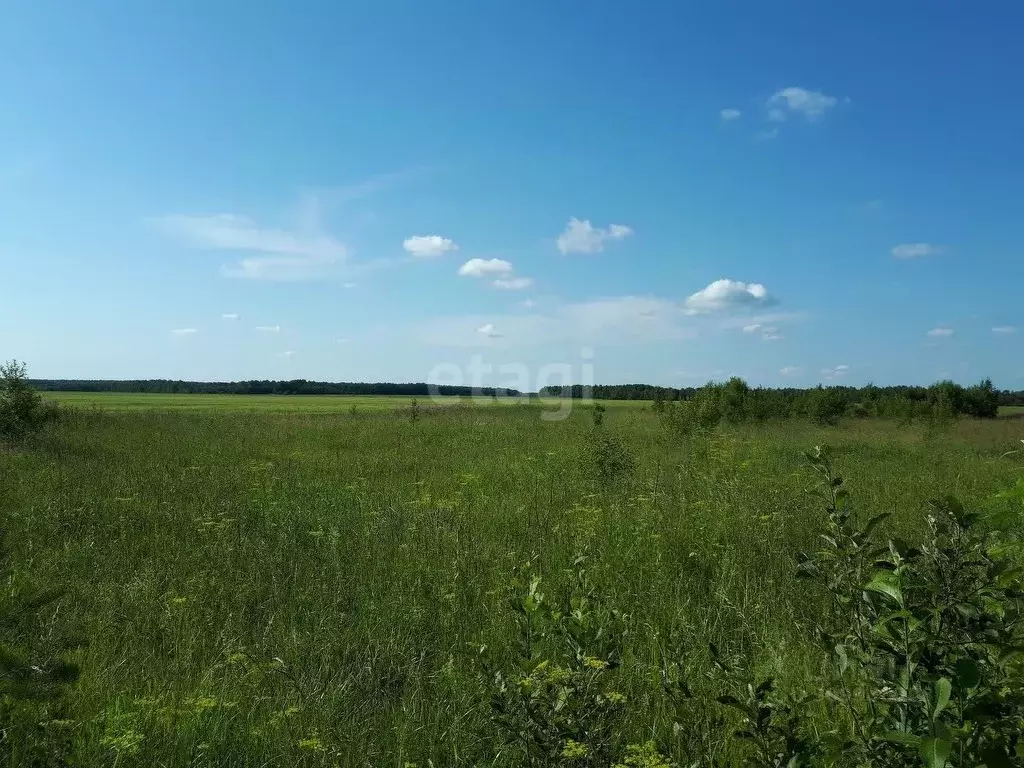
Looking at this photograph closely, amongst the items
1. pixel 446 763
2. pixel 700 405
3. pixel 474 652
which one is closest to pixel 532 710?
pixel 446 763

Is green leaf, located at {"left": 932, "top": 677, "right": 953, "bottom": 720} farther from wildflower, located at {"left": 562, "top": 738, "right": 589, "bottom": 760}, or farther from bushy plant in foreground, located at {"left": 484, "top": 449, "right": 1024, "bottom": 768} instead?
wildflower, located at {"left": 562, "top": 738, "right": 589, "bottom": 760}

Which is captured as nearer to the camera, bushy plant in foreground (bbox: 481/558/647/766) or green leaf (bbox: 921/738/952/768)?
green leaf (bbox: 921/738/952/768)

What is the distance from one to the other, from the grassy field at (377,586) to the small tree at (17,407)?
403 centimetres

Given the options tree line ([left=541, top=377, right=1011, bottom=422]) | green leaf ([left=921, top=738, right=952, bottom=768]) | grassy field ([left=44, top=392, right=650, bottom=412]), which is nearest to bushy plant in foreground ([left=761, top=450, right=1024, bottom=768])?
green leaf ([left=921, top=738, right=952, bottom=768])

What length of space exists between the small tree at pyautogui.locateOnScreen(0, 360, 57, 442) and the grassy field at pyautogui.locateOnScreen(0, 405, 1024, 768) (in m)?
4.03

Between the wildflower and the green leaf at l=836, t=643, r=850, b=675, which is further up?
the green leaf at l=836, t=643, r=850, b=675

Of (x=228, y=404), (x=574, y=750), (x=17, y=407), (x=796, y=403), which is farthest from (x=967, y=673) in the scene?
(x=228, y=404)

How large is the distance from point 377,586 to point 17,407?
1328 cm

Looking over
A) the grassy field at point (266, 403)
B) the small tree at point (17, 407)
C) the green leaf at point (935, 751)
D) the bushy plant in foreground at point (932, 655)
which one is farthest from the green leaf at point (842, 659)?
the grassy field at point (266, 403)

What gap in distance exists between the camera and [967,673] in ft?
3.92

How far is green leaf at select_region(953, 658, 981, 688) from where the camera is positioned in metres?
1.19

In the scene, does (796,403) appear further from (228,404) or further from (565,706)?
(228,404)

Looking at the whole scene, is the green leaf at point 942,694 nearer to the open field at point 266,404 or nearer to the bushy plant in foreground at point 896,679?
the bushy plant in foreground at point 896,679

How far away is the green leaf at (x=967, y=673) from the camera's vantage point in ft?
3.90
